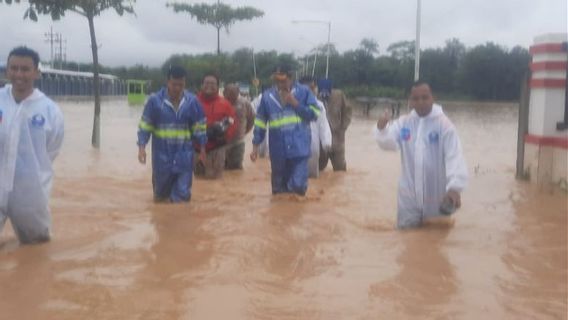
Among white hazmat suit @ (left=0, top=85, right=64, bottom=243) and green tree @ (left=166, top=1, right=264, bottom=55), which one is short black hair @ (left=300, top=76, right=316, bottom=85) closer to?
white hazmat suit @ (left=0, top=85, right=64, bottom=243)

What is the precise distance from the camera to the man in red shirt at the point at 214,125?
11439 mm

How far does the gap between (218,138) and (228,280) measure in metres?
6.34

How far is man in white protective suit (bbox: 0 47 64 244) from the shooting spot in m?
6.15

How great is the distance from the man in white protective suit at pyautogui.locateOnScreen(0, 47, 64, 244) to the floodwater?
0.34 meters

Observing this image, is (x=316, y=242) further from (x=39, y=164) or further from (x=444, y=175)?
(x=39, y=164)

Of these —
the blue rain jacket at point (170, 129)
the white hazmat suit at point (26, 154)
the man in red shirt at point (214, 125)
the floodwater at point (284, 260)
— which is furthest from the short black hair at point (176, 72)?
the man in red shirt at point (214, 125)

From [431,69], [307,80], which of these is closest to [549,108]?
[307,80]

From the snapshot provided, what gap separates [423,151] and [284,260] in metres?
1.57

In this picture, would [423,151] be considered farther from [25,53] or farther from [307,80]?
[307,80]

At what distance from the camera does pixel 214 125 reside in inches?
461

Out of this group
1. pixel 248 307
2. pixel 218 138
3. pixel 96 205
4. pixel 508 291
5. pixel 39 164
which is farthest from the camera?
pixel 218 138

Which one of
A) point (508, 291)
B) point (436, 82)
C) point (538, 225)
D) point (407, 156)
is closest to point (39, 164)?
point (407, 156)

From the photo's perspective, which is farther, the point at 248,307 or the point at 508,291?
the point at 508,291

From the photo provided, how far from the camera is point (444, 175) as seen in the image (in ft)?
23.1
